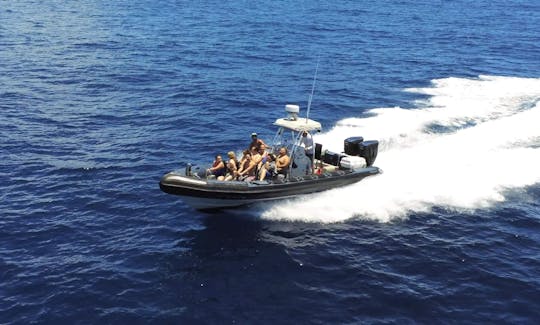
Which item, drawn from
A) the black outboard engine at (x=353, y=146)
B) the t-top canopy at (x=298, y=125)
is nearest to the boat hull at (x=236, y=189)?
the black outboard engine at (x=353, y=146)

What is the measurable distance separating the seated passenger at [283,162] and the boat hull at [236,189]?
72 centimetres

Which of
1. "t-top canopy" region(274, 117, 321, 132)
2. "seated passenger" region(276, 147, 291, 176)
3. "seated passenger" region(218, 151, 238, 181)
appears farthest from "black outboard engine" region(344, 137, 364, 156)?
"seated passenger" region(218, 151, 238, 181)

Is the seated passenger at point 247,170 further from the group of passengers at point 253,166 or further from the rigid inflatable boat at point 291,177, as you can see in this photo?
the rigid inflatable boat at point 291,177

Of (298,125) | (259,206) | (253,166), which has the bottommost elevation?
(259,206)

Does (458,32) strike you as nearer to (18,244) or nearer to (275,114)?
(275,114)

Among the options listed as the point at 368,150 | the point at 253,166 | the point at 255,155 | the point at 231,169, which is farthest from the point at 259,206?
the point at 368,150

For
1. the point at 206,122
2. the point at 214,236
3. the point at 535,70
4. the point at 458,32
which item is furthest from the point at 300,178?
the point at 458,32

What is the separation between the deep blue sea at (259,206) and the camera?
1477 cm

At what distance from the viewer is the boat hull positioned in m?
17.2

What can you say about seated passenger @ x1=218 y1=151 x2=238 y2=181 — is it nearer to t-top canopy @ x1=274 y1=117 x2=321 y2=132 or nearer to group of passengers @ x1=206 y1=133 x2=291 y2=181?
group of passengers @ x1=206 y1=133 x2=291 y2=181

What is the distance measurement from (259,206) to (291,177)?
4.86ft

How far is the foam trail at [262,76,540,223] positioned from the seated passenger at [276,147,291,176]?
1.11m

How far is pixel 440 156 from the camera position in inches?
947

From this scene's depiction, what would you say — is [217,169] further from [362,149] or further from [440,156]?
[440,156]
